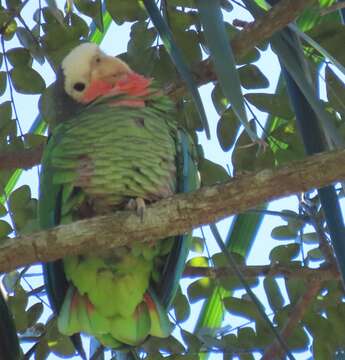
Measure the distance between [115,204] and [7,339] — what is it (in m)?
0.32

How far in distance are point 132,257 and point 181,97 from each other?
1.46 ft

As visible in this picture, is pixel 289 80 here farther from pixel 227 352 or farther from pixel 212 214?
pixel 227 352

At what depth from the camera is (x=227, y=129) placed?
1855 mm

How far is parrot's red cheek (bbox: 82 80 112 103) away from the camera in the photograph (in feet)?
6.14

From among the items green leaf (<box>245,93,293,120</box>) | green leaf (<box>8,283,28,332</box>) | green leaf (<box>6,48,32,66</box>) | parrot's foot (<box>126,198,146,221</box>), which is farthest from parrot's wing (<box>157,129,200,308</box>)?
green leaf (<box>6,48,32,66</box>)

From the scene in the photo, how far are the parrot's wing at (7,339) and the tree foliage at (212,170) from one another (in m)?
0.24

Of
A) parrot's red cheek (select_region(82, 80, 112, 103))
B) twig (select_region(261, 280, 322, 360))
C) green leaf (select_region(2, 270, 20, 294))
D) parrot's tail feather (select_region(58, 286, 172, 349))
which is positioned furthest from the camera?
parrot's red cheek (select_region(82, 80, 112, 103))

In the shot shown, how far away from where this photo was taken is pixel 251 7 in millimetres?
1360

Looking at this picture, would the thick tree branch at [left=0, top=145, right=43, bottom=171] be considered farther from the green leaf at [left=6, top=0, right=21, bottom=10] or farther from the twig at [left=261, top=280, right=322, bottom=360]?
the twig at [left=261, top=280, right=322, bottom=360]

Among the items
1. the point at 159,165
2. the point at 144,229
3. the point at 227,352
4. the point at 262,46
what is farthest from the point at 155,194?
the point at 262,46

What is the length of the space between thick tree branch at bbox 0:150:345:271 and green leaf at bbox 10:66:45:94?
1.97 feet

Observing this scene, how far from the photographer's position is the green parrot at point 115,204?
1.56m

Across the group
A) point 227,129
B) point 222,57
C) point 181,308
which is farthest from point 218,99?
point 222,57

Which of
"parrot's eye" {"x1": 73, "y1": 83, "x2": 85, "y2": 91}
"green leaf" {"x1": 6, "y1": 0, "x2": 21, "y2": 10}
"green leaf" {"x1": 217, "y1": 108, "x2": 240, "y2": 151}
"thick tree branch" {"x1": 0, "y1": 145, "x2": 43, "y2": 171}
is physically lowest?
"green leaf" {"x1": 217, "y1": 108, "x2": 240, "y2": 151}
